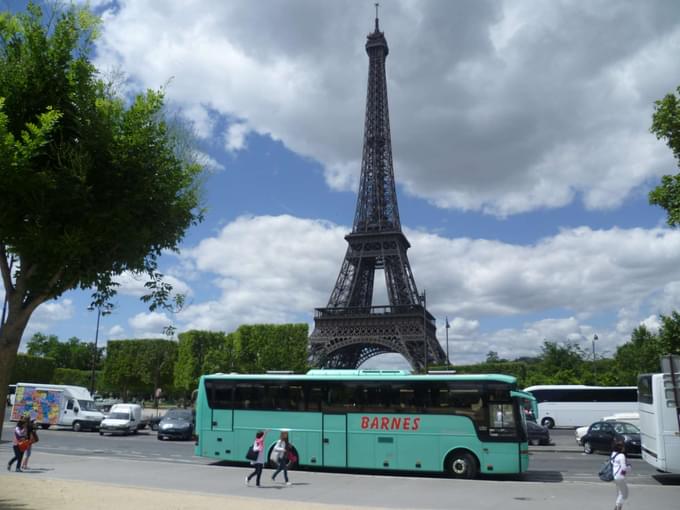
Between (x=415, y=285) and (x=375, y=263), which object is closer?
(x=415, y=285)

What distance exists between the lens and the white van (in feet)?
119

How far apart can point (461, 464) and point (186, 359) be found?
4700 cm

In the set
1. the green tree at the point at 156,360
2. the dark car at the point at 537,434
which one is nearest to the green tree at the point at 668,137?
the dark car at the point at 537,434

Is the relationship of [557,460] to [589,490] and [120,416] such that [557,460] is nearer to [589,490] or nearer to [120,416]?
[589,490]

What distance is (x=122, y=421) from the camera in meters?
36.6

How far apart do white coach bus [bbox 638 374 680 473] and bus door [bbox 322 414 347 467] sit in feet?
31.3

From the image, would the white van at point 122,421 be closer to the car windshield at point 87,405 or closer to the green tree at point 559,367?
the car windshield at point 87,405

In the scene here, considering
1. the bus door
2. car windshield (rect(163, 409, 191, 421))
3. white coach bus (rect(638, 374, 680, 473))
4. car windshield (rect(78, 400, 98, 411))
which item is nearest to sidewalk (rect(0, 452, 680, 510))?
the bus door

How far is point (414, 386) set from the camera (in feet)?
63.5

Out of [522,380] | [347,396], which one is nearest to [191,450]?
[347,396]

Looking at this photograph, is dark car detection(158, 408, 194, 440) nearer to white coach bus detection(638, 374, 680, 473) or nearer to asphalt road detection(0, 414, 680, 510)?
asphalt road detection(0, 414, 680, 510)

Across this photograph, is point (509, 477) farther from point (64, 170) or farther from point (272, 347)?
point (272, 347)

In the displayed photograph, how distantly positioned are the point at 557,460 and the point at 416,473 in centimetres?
857

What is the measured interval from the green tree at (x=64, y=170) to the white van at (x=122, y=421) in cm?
2933
